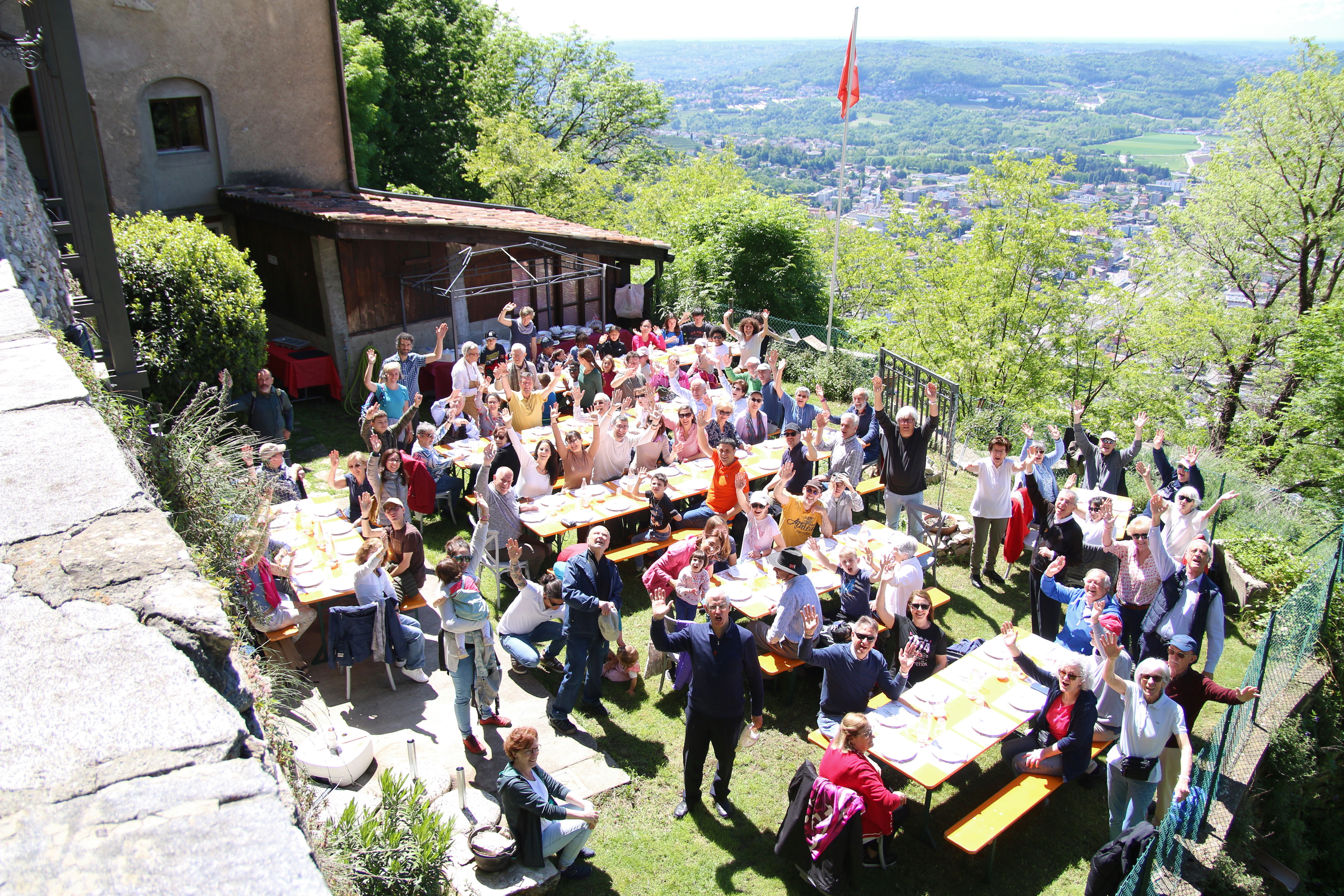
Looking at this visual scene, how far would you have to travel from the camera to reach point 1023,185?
1981 centimetres

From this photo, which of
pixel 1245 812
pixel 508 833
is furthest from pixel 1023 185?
pixel 508 833

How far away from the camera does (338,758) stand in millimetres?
6113

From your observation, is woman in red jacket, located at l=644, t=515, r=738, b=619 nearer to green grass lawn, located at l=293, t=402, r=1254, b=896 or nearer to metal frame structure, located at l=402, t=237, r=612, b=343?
green grass lawn, located at l=293, t=402, r=1254, b=896

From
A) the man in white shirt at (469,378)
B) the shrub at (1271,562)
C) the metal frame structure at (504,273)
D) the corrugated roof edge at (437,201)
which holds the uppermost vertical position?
Result: the corrugated roof edge at (437,201)

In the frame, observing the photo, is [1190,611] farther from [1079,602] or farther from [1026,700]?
[1026,700]

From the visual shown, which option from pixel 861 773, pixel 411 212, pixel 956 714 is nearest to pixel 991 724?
pixel 956 714

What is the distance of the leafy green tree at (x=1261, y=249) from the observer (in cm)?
2009

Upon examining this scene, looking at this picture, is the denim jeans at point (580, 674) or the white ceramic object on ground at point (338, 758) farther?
the denim jeans at point (580, 674)

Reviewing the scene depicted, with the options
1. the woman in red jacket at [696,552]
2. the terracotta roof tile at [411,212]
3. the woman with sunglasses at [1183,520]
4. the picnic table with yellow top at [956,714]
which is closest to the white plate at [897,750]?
the picnic table with yellow top at [956,714]

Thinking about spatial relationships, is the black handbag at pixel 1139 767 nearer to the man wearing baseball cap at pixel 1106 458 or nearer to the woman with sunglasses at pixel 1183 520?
the woman with sunglasses at pixel 1183 520

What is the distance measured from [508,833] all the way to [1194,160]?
1140 inches

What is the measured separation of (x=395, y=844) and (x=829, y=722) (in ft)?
11.1

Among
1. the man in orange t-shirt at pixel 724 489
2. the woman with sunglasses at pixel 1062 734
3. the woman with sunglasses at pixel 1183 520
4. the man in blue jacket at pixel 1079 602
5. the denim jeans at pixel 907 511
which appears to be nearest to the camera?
the woman with sunglasses at pixel 1062 734

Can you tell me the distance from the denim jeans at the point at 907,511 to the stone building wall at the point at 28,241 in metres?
7.93
